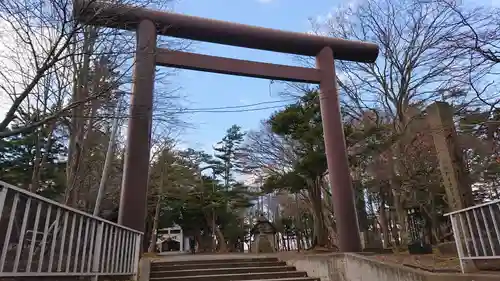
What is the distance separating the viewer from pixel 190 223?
23172 millimetres

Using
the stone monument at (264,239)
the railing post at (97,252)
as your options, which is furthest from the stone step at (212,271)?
the stone monument at (264,239)

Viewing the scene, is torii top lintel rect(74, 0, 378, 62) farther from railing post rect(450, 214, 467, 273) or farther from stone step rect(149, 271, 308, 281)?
railing post rect(450, 214, 467, 273)

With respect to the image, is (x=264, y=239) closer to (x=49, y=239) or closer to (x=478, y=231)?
(x=478, y=231)

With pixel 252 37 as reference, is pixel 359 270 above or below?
below

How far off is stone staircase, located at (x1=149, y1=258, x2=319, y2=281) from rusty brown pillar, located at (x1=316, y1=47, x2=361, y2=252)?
151 cm

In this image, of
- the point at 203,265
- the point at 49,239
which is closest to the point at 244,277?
the point at 203,265

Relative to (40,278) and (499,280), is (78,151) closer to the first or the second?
(40,278)

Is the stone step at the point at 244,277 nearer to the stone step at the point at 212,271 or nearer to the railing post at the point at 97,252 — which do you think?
the stone step at the point at 212,271

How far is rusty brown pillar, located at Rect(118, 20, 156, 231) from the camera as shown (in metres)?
6.21

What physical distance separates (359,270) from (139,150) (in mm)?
4555

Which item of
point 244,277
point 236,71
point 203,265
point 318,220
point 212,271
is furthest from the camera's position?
point 318,220

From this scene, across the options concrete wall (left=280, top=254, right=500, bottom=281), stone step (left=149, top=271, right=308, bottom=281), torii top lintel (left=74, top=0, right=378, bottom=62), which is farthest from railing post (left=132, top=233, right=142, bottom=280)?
torii top lintel (left=74, top=0, right=378, bottom=62)

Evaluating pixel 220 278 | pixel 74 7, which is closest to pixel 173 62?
pixel 74 7

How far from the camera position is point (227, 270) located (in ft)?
22.4
